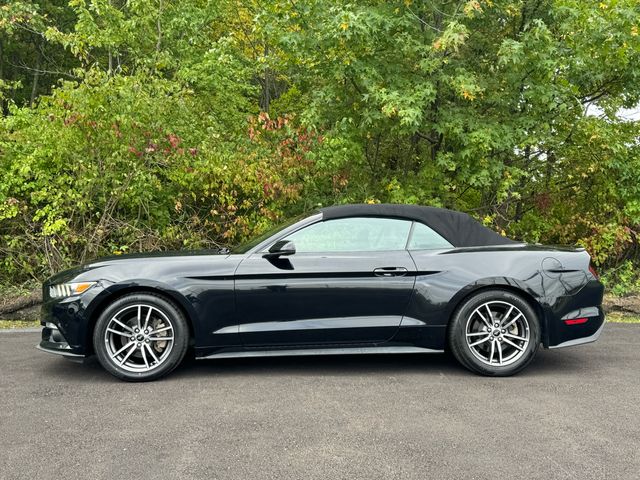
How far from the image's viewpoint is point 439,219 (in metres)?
4.96

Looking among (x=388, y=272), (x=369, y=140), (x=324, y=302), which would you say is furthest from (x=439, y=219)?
(x=369, y=140)

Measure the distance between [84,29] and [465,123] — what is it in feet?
23.6

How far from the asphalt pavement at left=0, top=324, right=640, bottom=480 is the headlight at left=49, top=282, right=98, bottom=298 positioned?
673mm

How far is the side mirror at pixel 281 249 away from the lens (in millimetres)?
4559

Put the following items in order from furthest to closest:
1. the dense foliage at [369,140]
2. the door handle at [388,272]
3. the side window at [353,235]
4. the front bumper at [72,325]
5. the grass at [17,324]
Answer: the dense foliage at [369,140] → the grass at [17,324] → the side window at [353,235] → the door handle at [388,272] → the front bumper at [72,325]

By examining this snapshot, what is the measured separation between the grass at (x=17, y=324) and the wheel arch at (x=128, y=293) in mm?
2874

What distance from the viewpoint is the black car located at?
452 centimetres

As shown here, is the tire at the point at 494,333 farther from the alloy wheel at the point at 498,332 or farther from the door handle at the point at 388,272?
the door handle at the point at 388,272

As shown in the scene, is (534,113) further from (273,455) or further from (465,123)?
(273,455)

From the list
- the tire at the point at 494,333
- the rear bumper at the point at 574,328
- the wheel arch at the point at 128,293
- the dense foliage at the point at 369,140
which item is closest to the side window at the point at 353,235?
the tire at the point at 494,333

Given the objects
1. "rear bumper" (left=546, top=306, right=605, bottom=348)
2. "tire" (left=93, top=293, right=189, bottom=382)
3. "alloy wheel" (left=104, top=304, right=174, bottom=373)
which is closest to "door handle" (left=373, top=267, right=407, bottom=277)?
"rear bumper" (left=546, top=306, right=605, bottom=348)

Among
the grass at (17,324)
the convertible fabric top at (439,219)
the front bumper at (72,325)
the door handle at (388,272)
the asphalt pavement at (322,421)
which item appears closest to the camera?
the asphalt pavement at (322,421)

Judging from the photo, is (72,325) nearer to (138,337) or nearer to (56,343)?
(56,343)

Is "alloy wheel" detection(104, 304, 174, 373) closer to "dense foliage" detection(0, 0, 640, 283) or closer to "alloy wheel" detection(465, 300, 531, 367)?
"alloy wheel" detection(465, 300, 531, 367)
